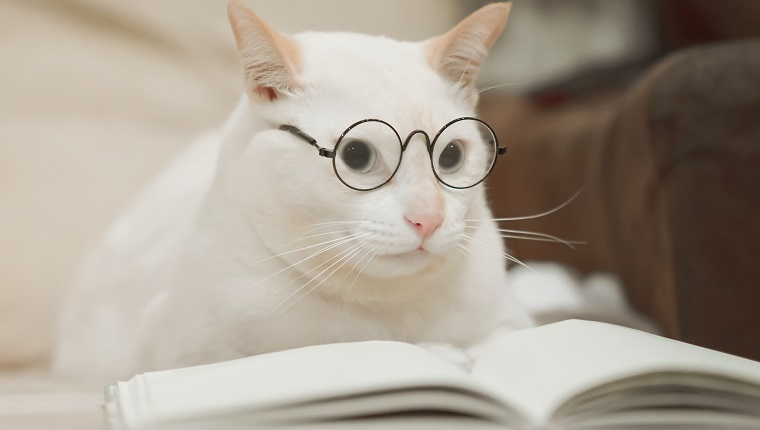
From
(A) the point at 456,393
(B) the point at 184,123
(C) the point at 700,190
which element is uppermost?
(B) the point at 184,123

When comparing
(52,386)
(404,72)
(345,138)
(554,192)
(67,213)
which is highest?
(554,192)

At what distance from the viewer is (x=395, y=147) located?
3.17ft

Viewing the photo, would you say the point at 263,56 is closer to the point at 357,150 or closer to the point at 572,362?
the point at 357,150

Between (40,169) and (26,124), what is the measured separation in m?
0.15

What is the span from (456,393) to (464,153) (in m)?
0.39

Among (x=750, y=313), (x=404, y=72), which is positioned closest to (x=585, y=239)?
(x=750, y=313)

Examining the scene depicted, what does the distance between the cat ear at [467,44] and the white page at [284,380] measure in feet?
1.38

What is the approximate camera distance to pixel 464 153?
1.05m

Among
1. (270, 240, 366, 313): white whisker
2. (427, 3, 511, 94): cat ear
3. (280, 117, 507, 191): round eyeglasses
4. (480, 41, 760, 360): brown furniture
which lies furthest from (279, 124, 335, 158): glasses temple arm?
(480, 41, 760, 360): brown furniture

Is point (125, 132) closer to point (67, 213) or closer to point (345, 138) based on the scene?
point (67, 213)

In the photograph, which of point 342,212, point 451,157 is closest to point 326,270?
point 342,212

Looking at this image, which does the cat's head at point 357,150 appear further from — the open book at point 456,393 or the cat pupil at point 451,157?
the open book at point 456,393

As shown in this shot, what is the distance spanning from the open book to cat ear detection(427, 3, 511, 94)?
1.45 ft

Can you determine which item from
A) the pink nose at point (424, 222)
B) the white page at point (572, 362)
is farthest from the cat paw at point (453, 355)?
the pink nose at point (424, 222)
